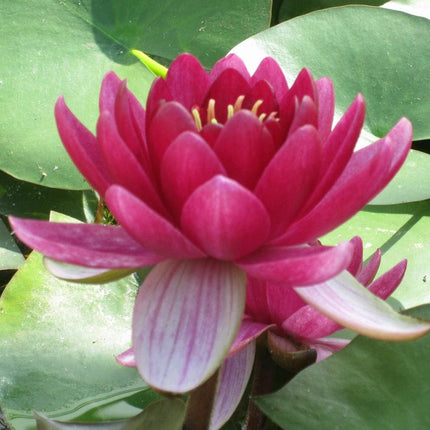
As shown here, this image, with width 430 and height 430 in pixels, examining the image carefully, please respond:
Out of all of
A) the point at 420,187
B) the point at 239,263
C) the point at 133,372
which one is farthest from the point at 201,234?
the point at 420,187

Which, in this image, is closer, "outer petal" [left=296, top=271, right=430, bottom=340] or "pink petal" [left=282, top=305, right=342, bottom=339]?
"outer petal" [left=296, top=271, right=430, bottom=340]

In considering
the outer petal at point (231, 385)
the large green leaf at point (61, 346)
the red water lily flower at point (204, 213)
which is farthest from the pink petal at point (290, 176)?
the large green leaf at point (61, 346)

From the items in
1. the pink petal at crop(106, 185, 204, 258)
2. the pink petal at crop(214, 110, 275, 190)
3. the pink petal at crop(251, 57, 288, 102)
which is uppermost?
the pink petal at crop(251, 57, 288, 102)

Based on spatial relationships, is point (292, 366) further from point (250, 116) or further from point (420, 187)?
point (420, 187)

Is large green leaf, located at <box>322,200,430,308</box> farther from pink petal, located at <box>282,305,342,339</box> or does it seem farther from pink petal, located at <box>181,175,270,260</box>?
pink petal, located at <box>181,175,270,260</box>

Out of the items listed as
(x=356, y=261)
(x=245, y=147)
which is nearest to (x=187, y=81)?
(x=245, y=147)

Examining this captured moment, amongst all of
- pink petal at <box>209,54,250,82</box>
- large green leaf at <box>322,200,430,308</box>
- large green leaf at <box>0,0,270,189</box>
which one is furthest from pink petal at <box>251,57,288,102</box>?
large green leaf at <box>0,0,270,189</box>
